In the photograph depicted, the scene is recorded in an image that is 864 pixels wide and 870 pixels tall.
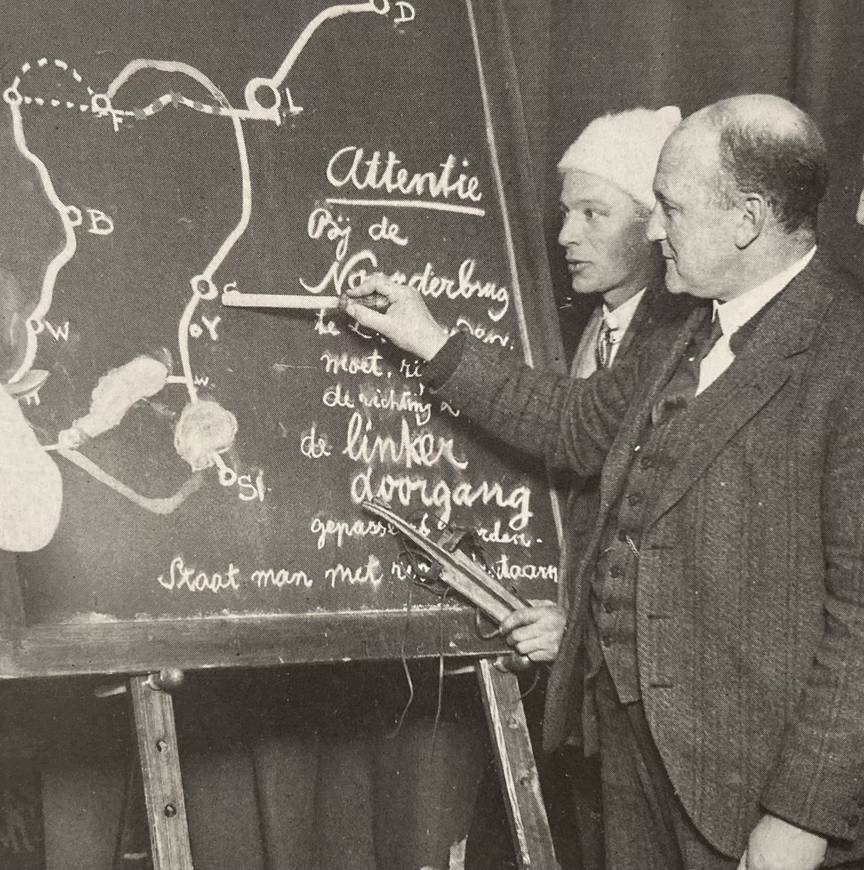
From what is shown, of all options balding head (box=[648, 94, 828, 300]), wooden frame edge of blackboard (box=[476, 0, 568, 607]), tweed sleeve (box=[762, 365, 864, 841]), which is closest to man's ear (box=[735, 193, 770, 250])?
balding head (box=[648, 94, 828, 300])

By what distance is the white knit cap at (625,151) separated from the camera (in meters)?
2.06

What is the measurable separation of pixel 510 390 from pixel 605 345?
33 cm

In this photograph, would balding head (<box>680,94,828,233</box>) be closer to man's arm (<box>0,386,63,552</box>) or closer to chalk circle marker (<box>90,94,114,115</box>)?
chalk circle marker (<box>90,94,114,115</box>)

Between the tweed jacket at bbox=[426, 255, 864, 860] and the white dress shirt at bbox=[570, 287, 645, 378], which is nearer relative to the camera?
the tweed jacket at bbox=[426, 255, 864, 860]

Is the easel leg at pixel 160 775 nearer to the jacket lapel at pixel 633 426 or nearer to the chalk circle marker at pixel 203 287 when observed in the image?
the chalk circle marker at pixel 203 287

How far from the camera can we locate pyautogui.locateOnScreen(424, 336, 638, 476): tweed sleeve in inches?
67.4

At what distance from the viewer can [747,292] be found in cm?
157

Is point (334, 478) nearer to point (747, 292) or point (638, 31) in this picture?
point (747, 292)

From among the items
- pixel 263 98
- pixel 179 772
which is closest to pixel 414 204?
pixel 263 98

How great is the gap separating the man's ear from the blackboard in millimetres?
384

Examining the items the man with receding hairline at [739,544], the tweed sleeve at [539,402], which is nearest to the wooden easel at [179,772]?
the man with receding hairline at [739,544]

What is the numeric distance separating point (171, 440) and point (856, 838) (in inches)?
35.3

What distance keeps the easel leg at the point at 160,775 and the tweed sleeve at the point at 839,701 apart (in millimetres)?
654

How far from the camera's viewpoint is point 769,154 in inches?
59.5
